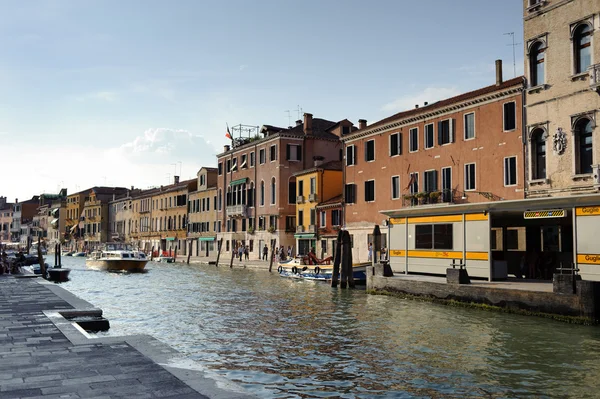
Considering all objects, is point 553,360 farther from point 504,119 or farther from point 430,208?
point 504,119

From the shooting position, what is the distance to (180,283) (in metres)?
33.2

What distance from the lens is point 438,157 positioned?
3409 centimetres

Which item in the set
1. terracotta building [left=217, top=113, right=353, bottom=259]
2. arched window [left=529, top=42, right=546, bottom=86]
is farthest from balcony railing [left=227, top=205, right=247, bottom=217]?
arched window [left=529, top=42, right=546, bottom=86]

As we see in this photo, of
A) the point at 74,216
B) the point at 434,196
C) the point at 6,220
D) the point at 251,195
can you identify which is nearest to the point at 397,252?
the point at 434,196

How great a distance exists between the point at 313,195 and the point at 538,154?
23241 mm

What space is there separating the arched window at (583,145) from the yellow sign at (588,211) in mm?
7381

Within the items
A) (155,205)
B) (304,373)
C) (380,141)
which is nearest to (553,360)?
(304,373)

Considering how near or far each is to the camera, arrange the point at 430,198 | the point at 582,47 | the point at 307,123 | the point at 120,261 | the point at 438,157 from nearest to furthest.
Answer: the point at 582,47 < the point at 430,198 < the point at 438,157 < the point at 120,261 < the point at 307,123

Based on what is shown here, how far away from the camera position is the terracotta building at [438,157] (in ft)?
96.5

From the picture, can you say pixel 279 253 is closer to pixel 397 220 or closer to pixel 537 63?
pixel 397 220

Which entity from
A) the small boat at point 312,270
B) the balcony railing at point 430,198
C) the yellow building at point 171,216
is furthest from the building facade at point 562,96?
the yellow building at point 171,216

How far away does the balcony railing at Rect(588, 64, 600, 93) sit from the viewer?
23.2 metres

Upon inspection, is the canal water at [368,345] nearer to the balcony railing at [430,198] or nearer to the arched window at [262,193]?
the balcony railing at [430,198]

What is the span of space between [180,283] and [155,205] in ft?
175
